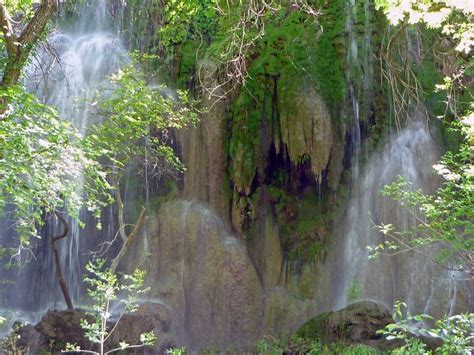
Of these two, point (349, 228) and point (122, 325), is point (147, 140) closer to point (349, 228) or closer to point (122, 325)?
point (122, 325)

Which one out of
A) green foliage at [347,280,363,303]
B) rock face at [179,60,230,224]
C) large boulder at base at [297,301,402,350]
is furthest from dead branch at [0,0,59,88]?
green foliage at [347,280,363,303]

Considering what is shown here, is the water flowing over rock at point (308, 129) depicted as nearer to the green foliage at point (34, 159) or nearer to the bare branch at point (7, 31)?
the green foliage at point (34, 159)

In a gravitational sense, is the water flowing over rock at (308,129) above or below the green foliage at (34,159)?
above

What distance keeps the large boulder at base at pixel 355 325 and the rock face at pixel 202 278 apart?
6.53 ft

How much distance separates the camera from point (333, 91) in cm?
1266

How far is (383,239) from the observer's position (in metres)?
11.9

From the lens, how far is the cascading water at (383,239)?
10.9m

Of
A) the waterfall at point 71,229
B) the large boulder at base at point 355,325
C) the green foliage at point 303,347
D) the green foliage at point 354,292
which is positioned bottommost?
the green foliage at point 303,347

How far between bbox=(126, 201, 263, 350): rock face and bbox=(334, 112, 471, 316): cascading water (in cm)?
208

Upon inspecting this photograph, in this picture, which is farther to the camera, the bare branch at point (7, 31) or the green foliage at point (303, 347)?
the green foliage at point (303, 347)

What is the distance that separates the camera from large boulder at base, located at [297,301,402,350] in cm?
952

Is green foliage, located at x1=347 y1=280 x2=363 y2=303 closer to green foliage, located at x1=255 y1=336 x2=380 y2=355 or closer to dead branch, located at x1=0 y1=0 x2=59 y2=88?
green foliage, located at x1=255 y1=336 x2=380 y2=355

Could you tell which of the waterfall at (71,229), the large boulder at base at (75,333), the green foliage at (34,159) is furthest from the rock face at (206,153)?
the green foliage at (34,159)

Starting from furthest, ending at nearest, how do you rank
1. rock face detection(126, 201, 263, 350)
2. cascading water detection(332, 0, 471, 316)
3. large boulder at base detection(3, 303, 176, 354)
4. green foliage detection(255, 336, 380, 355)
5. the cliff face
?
the cliff face → rock face detection(126, 201, 263, 350) → cascading water detection(332, 0, 471, 316) → large boulder at base detection(3, 303, 176, 354) → green foliage detection(255, 336, 380, 355)
